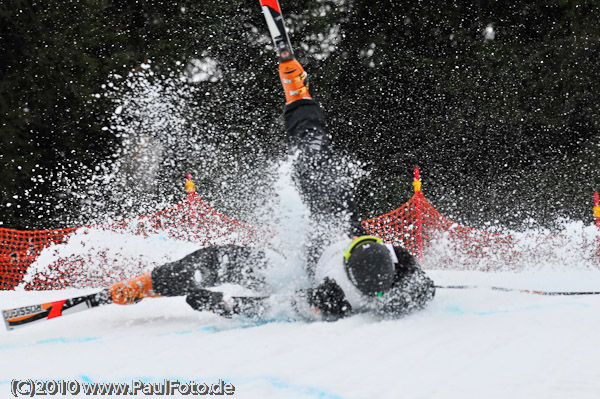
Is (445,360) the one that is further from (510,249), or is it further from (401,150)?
(401,150)

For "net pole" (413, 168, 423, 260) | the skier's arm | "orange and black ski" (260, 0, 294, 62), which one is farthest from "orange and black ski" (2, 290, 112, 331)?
"net pole" (413, 168, 423, 260)

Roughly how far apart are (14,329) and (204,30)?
9414mm

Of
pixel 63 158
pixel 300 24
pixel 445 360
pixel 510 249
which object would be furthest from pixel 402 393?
pixel 300 24

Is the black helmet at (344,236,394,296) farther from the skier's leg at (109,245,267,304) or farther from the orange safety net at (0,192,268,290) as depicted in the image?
the orange safety net at (0,192,268,290)

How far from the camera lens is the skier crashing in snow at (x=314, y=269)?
234cm

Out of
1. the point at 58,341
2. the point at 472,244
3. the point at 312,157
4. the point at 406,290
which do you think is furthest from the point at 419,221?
the point at 58,341

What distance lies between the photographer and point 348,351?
6.29 feet

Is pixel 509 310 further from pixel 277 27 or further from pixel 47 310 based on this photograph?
pixel 47 310

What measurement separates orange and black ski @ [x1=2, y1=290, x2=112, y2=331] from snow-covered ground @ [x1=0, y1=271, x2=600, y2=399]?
65mm

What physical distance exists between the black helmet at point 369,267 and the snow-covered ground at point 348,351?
16cm

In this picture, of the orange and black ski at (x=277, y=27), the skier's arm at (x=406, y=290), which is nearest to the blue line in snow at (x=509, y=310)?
the skier's arm at (x=406, y=290)

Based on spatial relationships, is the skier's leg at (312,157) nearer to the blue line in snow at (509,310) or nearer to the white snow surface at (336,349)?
the white snow surface at (336,349)

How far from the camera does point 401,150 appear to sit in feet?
37.0

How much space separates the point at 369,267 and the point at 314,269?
51 cm
